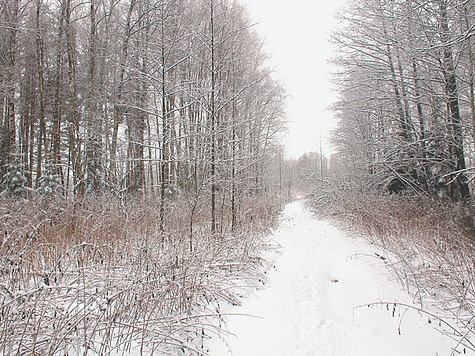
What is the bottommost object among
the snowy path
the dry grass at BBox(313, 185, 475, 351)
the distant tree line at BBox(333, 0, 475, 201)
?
the snowy path

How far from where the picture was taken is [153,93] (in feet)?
16.3

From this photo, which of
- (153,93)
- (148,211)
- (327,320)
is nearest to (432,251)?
(327,320)

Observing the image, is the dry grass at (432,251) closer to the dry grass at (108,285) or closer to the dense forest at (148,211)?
the dry grass at (108,285)

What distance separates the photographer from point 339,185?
39.9ft

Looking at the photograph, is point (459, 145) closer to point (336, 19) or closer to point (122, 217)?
point (336, 19)

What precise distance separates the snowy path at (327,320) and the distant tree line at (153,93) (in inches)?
83.1

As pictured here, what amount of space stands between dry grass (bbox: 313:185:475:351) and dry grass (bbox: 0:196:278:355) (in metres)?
2.23

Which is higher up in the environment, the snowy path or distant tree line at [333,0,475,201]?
distant tree line at [333,0,475,201]

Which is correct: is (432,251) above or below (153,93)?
below

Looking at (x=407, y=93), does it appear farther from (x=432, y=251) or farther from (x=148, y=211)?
(x=148, y=211)

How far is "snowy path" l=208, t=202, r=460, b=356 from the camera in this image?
7.29 ft

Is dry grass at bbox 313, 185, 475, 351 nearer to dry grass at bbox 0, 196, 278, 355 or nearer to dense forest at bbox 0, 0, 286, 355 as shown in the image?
dry grass at bbox 0, 196, 278, 355

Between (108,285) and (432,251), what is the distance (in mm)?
4500

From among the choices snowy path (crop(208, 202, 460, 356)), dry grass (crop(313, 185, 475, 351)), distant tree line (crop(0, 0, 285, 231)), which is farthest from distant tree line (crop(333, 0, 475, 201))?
snowy path (crop(208, 202, 460, 356))
